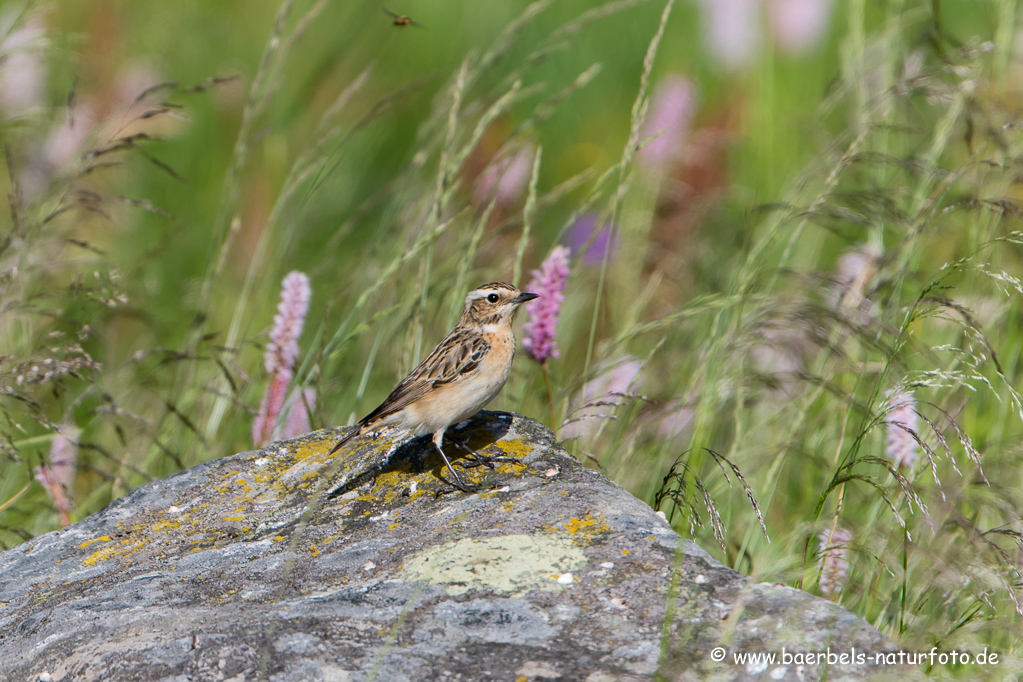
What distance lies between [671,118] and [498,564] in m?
5.26

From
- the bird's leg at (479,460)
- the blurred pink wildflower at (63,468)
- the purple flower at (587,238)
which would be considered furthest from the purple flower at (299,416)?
the purple flower at (587,238)

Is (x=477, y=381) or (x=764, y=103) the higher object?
(x=764, y=103)

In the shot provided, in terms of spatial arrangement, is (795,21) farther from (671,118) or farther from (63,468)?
(63,468)

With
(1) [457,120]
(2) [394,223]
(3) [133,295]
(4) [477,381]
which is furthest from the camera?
(3) [133,295]

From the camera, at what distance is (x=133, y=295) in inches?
288

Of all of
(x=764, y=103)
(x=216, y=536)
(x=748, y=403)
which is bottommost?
(x=216, y=536)

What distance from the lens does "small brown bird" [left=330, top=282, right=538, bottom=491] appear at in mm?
4141

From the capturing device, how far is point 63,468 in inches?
185

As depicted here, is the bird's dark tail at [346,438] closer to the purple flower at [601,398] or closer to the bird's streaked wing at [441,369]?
the bird's streaked wing at [441,369]

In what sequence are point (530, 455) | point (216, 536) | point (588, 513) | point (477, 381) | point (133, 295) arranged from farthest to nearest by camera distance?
point (133, 295) < point (477, 381) < point (530, 455) < point (216, 536) < point (588, 513)

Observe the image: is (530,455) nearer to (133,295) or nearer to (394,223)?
(394,223)

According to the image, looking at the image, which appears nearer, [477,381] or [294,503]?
[294,503]

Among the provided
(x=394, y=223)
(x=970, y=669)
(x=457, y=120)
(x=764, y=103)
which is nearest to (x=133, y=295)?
(x=394, y=223)

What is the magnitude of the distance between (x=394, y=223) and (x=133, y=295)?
3085mm
